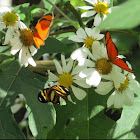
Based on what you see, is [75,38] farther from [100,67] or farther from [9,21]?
[9,21]

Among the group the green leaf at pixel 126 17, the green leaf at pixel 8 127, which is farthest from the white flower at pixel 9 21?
the green leaf at pixel 126 17

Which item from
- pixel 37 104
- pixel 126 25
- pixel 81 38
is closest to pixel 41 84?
pixel 37 104

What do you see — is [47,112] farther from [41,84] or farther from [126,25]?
[126,25]

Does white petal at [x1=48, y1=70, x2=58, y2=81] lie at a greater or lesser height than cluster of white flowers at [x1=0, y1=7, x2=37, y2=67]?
lesser

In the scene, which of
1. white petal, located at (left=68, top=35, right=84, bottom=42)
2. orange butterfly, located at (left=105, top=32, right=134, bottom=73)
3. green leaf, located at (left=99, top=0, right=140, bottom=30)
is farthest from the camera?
white petal, located at (left=68, top=35, right=84, bottom=42)

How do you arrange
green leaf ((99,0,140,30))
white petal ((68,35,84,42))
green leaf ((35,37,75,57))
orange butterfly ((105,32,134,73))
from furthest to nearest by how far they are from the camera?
green leaf ((35,37,75,57)) → white petal ((68,35,84,42)) → orange butterfly ((105,32,134,73)) → green leaf ((99,0,140,30))

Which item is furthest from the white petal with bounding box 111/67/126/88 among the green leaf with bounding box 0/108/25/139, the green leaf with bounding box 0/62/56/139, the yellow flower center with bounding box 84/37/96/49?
the green leaf with bounding box 0/108/25/139

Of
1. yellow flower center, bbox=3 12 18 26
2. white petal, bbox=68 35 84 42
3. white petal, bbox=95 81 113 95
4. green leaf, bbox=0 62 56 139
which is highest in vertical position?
yellow flower center, bbox=3 12 18 26

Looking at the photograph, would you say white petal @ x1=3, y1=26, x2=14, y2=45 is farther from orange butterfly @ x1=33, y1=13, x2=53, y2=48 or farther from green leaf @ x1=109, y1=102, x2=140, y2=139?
green leaf @ x1=109, y1=102, x2=140, y2=139
